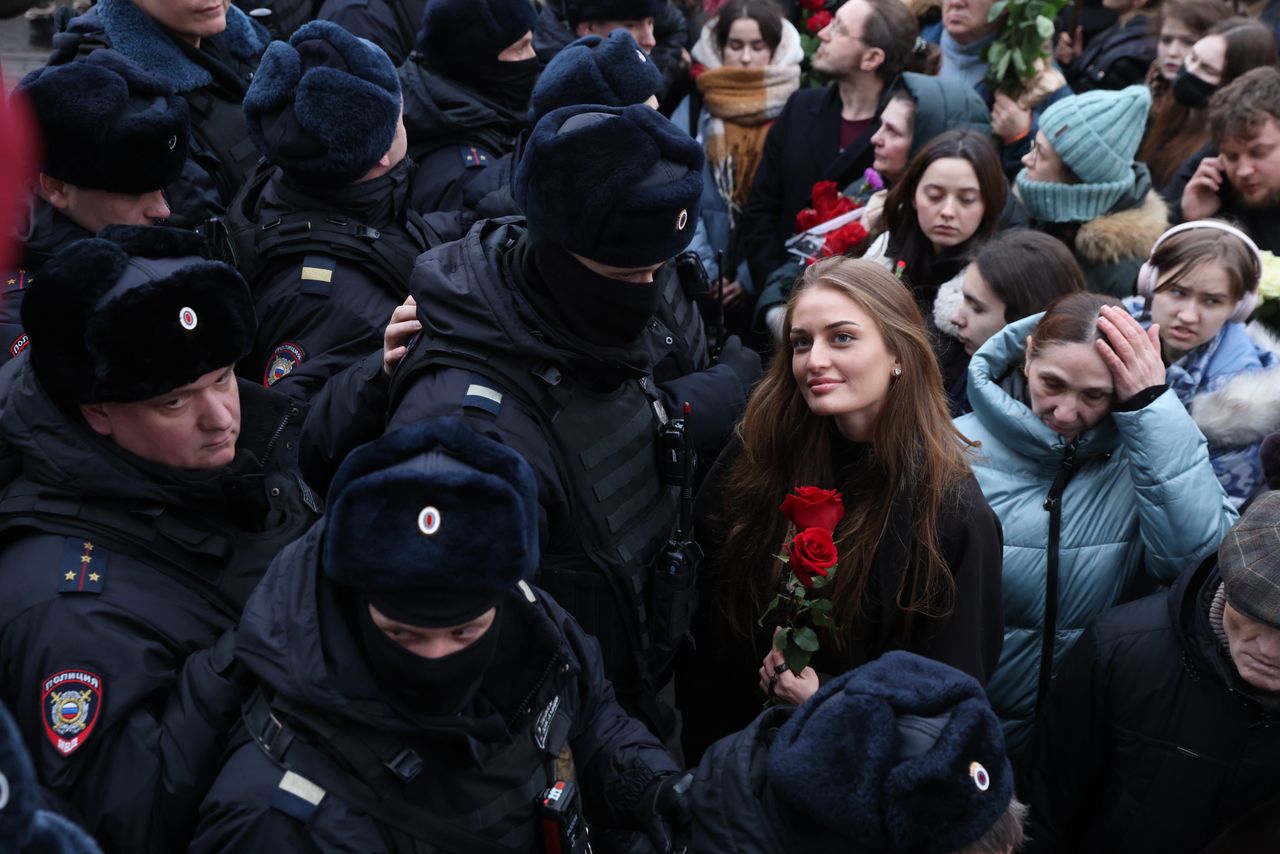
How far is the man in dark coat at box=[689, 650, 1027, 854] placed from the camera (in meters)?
2.03

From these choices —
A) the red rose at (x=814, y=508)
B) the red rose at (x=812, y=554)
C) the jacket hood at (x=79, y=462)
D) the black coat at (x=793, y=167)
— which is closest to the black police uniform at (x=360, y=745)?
the jacket hood at (x=79, y=462)

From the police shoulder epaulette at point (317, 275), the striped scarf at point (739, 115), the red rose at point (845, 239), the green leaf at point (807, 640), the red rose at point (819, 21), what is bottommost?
the striped scarf at point (739, 115)

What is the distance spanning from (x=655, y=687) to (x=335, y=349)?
1.38 metres

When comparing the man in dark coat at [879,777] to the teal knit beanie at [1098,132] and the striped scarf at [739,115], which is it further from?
the striped scarf at [739,115]

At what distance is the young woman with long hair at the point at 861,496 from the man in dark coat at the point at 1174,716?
0.92 ft

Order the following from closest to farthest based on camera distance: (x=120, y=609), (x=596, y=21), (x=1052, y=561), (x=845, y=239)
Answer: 1. (x=120, y=609)
2. (x=1052, y=561)
3. (x=845, y=239)
4. (x=596, y=21)

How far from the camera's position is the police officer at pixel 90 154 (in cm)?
352

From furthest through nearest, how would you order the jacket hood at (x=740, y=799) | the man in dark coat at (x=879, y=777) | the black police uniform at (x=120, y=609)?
1. the black police uniform at (x=120, y=609)
2. the jacket hood at (x=740, y=799)
3. the man in dark coat at (x=879, y=777)

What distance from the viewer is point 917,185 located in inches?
179

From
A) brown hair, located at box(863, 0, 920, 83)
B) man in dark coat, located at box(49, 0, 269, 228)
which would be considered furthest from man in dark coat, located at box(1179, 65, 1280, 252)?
man in dark coat, located at box(49, 0, 269, 228)

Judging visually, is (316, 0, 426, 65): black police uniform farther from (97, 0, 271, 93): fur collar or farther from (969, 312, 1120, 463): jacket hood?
(969, 312, 1120, 463): jacket hood

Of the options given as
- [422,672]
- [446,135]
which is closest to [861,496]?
[422,672]

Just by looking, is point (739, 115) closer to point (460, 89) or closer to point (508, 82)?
point (508, 82)

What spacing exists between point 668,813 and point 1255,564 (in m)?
1.42
